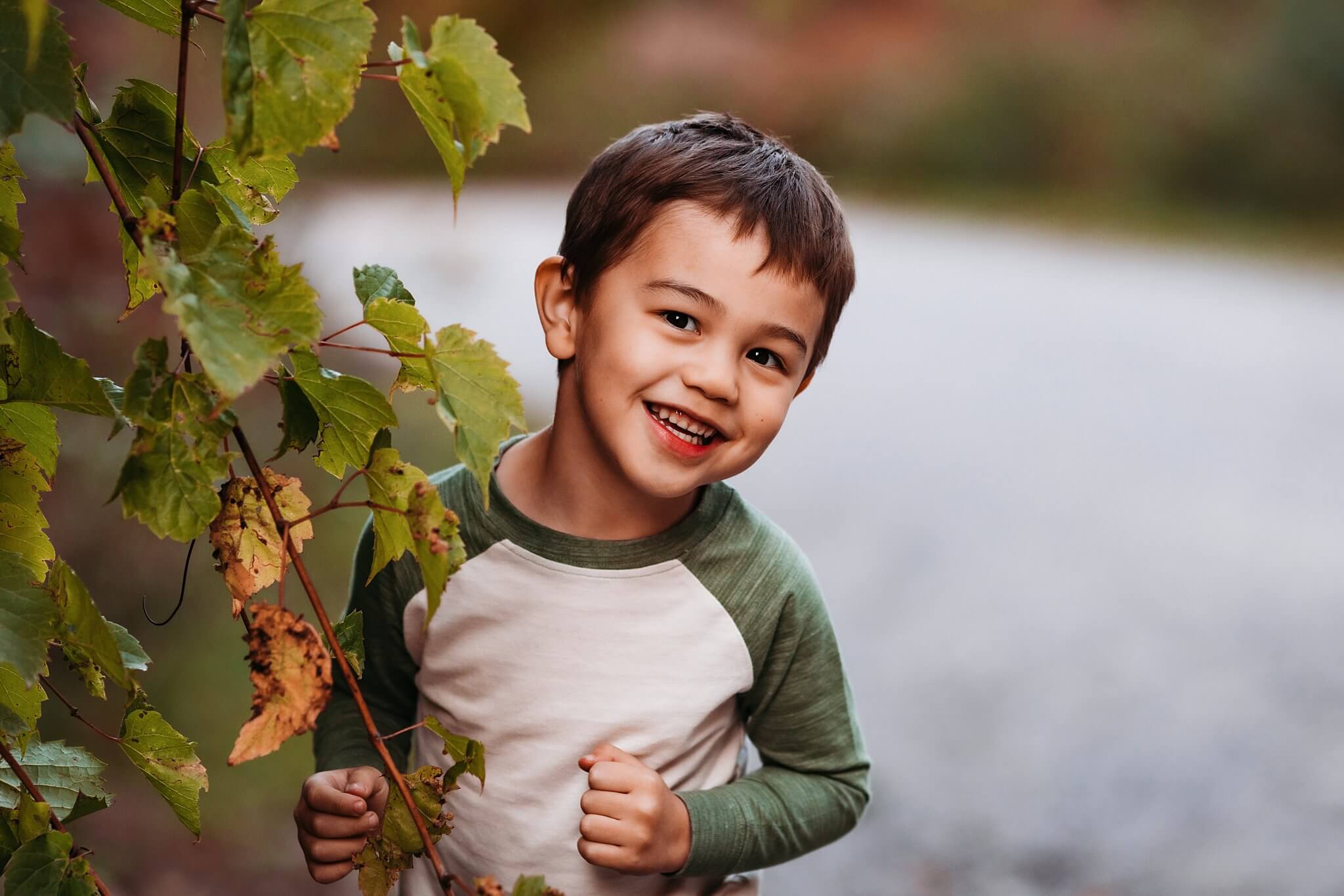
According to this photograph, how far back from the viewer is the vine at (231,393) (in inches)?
20.6

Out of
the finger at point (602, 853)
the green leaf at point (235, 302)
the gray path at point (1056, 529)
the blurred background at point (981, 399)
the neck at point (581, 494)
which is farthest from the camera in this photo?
the gray path at point (1056, 529)

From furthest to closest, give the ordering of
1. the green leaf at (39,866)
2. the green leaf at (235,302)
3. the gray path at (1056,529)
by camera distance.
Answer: the gray path at (1056,529)
the green leaf at (39,866)
the green leaf at (235,302)

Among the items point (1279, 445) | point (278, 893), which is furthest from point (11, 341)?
point (1279, 445)

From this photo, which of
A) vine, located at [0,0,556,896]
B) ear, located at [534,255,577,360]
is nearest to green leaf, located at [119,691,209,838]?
vine, located at [0,0,556,896]

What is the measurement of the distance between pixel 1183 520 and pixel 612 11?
437 centimetres

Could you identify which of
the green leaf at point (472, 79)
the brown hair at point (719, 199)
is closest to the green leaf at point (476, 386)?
the green leaf at point (472, 79)

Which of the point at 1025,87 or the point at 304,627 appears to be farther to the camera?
the point at 1025,87

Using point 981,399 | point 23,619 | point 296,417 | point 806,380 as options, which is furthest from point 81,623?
point 981,399

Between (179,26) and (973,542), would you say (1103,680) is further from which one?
(179,26)

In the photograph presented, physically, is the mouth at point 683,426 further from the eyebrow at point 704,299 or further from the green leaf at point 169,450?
the green leaf at point 169,450

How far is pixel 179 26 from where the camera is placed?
0.65m

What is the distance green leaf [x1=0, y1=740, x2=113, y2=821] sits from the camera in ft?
2.27

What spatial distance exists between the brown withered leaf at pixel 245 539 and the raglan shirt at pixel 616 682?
0.35 metres

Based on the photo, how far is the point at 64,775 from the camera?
2.30ft
